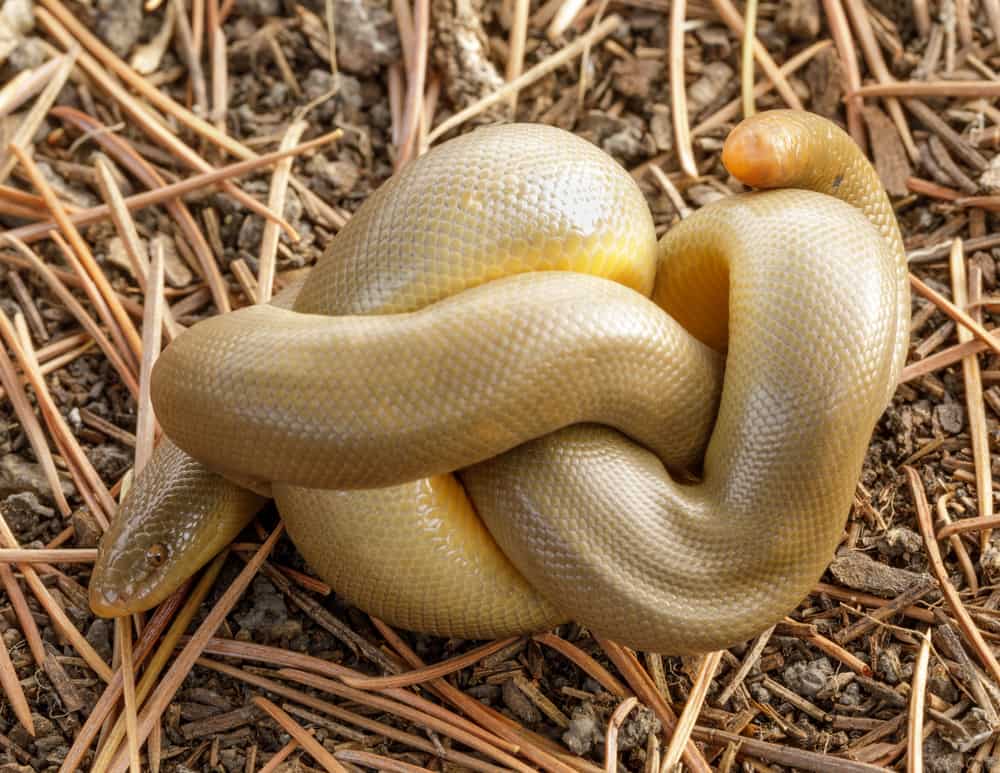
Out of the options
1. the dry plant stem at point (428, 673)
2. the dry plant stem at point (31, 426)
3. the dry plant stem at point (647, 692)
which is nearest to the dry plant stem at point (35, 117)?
the dry plant stem at point (31, 426)

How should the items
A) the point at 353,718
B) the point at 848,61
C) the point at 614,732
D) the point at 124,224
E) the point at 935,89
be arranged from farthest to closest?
the point at 848,61
the point at 935,89
the point at 124,224
the point at 353,718
the point at 614,732

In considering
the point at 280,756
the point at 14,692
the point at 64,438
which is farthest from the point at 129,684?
the point at 64,438

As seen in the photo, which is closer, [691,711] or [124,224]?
[691,711]

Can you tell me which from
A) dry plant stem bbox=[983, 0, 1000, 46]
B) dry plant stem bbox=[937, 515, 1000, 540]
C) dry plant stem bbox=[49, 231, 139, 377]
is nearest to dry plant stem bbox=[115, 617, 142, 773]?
dry plant stem bbox=[49, 231, 139, 377]

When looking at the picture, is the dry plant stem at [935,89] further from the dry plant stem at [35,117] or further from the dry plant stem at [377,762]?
the dry plant stem at [35,117]

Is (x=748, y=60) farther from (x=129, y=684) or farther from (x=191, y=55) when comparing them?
(x=129, y=684)
